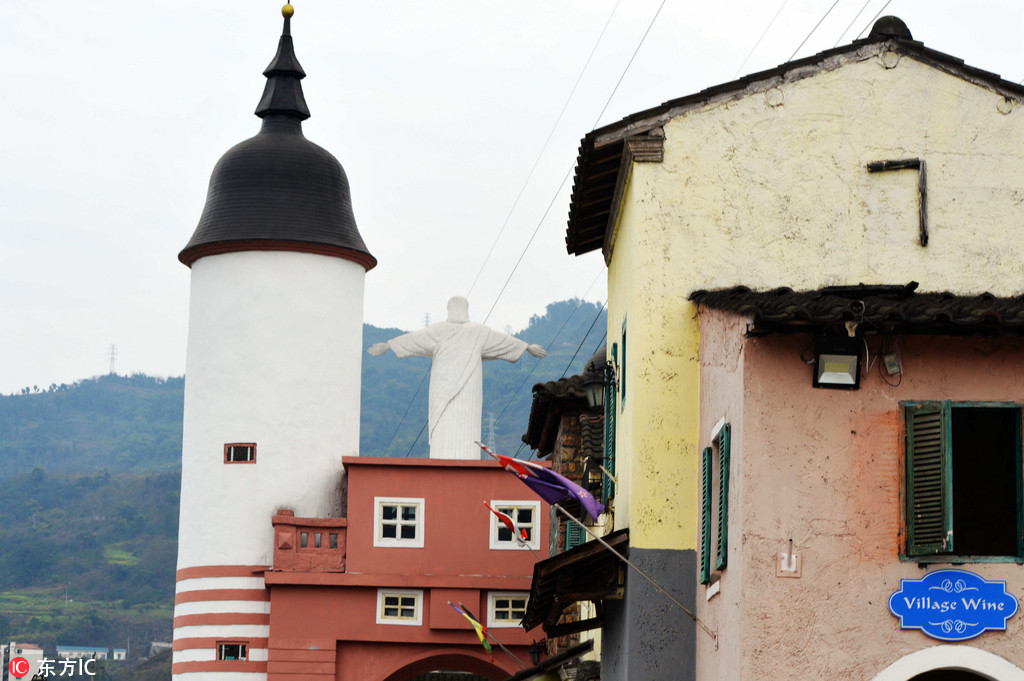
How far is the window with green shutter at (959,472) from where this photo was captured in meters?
A: 13.7

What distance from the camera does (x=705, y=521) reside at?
52.6 ft

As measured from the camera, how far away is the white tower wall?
3669cm

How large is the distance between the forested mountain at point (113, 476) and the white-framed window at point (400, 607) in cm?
6407

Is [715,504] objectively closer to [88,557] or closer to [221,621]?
[221,621]

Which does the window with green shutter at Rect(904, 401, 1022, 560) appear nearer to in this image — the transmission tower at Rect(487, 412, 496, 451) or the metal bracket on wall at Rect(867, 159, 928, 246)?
the metal bracket on wall at Rect(867, 159, 928, 246)

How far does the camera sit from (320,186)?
128ft

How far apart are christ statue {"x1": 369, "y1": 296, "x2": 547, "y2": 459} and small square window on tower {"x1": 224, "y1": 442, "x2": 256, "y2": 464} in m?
3.43

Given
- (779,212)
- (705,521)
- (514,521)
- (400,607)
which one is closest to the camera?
(705,521)

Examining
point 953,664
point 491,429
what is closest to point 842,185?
point 953,664

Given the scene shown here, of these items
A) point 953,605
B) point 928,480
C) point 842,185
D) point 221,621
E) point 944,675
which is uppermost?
point 842,185

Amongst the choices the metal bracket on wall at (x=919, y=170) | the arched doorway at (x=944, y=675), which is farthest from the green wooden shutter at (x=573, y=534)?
the metal bracket on wall at (x=919, y=170)

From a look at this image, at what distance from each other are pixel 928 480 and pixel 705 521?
2776 millimetres

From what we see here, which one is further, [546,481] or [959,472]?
[546,481]

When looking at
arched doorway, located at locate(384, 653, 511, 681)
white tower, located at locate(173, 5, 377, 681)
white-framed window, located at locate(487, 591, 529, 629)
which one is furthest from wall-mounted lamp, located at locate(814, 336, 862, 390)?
white tower, located at locate(173, 5, 377, 681)
